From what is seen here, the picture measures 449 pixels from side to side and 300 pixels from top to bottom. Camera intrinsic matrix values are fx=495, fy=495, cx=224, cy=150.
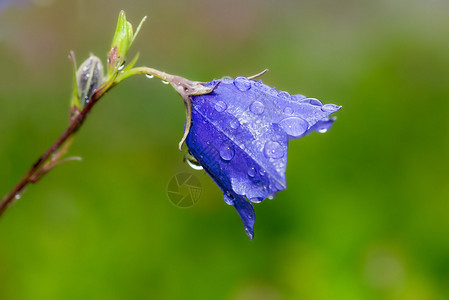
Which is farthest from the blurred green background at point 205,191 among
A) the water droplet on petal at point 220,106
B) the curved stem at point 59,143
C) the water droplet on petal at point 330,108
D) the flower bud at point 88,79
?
the water droplet on petal at point 330,108

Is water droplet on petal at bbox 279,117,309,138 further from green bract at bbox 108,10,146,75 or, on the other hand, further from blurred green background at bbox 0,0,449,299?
blurred green background at bbox 0,0,449,299

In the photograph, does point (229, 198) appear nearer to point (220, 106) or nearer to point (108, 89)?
point (220, 106)

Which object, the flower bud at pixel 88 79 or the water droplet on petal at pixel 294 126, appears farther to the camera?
the flower bud at pixel 88 79

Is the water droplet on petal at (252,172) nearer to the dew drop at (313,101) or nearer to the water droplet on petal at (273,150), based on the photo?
the water droplet on petal at (273,150)

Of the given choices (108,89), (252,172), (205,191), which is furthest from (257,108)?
(205,191)

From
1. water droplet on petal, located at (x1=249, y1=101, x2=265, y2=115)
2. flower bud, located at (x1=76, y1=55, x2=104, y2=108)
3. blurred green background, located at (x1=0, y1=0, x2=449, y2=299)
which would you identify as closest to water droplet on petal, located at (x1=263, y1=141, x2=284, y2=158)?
water droplet on petal, located at (x1=249, y1=101, x2=265, y2=115)

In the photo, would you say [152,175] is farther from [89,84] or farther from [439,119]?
[439,119]

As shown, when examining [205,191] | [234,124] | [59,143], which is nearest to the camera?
[234,124]
